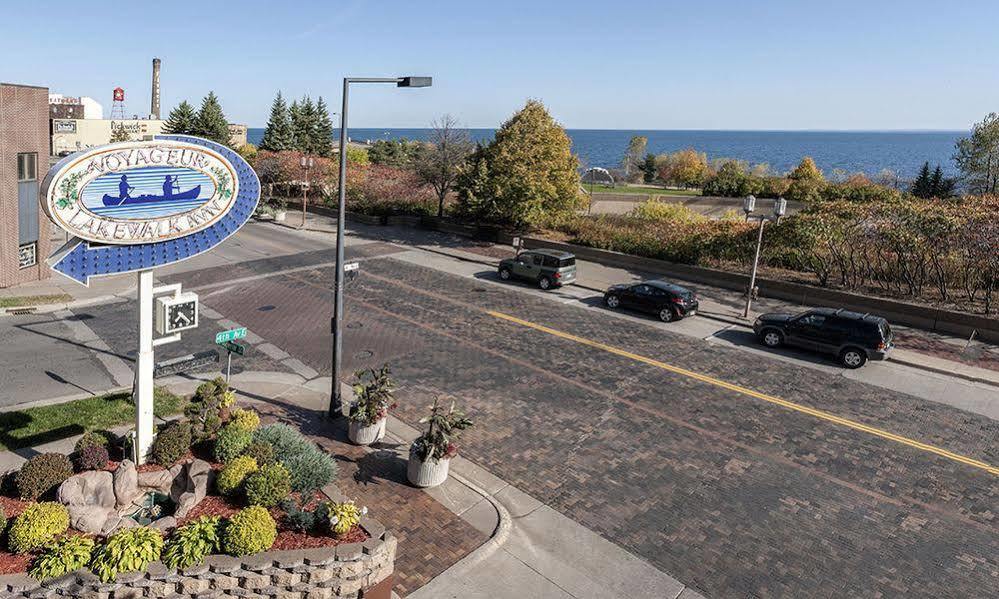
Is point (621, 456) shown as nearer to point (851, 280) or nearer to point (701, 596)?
point (701, 596)

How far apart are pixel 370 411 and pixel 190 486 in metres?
4.04

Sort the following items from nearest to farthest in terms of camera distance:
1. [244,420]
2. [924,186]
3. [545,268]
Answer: [244,420], [545,268], [924,186]

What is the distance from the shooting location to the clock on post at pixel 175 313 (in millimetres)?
11125

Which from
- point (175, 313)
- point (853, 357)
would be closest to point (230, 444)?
point (175, 313)

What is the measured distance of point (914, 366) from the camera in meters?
20.8

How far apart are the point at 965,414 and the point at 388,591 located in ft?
53.9

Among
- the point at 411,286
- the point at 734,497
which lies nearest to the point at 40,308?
the point at 411,286

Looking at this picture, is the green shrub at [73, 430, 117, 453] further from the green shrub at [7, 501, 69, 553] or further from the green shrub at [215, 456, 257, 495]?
the green shrub at [215, 456, 257, 495]

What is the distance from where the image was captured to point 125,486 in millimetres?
10266

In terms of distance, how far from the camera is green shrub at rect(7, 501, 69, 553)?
862 cm

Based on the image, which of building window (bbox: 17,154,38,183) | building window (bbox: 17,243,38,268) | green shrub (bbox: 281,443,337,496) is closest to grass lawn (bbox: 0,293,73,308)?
building window (bbox: 17,243,38,268)

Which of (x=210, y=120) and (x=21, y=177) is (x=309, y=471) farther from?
(x=210, y=120)

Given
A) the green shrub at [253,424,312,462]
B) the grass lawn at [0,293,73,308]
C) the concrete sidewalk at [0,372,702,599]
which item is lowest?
the concrete sidewalk at [0,372,702,599]

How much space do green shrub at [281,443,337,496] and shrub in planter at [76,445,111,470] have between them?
2901 millimetres
